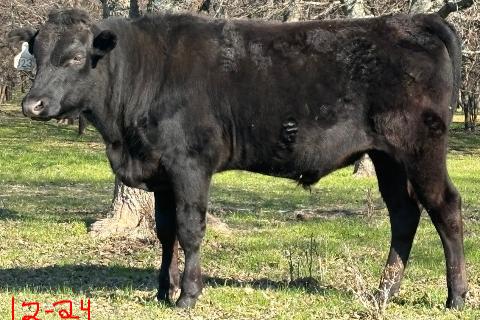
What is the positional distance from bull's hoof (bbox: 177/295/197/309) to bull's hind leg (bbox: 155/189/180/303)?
1.16 ft

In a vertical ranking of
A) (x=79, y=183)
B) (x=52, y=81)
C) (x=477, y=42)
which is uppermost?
(x=477, y=42)

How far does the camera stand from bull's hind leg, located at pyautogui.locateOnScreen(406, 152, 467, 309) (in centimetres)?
670

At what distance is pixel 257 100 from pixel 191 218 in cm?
112

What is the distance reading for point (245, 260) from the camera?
29.6 feet

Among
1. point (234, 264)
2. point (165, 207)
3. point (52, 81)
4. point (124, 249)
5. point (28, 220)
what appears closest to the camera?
point (52, 81)

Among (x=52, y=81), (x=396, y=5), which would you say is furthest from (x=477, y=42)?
(x=52, y=81)

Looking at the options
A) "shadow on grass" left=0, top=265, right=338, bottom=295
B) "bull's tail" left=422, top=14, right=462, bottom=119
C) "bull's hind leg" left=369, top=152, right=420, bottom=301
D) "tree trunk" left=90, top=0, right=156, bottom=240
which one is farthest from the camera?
"tree trunk" left=90, top=0, right=156, bottom=240

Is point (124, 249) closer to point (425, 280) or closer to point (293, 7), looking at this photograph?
point (425, 280)

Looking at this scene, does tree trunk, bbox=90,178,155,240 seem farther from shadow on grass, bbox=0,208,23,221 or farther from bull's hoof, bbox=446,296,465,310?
bull's hoof, bbox=446,296,465,310

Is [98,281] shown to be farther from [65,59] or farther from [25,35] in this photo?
[25,35]

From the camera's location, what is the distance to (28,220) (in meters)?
12.1

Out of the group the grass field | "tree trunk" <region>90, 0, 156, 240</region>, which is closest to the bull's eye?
the grass field

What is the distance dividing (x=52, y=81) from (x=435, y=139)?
313 cm

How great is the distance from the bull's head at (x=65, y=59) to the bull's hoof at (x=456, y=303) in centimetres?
345
